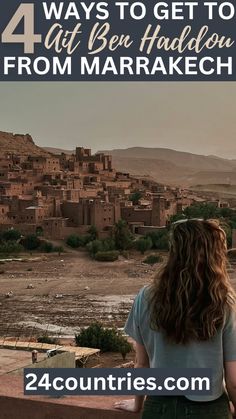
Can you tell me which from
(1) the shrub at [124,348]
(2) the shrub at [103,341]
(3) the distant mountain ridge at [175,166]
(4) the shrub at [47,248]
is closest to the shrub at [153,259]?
(4) the shrub at [47,248]

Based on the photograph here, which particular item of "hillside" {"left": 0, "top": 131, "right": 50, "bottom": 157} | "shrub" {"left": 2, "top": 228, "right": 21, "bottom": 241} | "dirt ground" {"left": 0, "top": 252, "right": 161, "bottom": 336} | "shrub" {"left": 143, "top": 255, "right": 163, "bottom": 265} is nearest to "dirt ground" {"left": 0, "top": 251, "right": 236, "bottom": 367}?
"dirt ground" {"left": 0, "top": 252, "right": 161, "bottom": 336}

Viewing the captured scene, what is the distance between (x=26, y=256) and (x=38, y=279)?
13.4 ft

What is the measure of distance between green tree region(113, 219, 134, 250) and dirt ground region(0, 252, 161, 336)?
57 centimetres

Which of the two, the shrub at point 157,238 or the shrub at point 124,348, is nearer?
the shrub at point 124,348

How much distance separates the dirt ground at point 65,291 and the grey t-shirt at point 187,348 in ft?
33.0

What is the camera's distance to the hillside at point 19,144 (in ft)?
148

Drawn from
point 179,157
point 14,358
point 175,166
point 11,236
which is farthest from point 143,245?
point 179,157

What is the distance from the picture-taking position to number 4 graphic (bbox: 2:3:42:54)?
3.62 meters

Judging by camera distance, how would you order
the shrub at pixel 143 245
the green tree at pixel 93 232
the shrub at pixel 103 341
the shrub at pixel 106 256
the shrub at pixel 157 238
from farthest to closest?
the green tree at pixel 93 232
the shrub at pixel 143 245
the shrub at pixel 157 238
the shrub at pixel 106 256
the shrub at pixel 103 341

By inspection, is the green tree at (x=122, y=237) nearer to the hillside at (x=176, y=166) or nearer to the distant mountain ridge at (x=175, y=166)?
the distant mountain ridge at (x=175, y=166)

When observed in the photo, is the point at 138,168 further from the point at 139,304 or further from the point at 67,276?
the point at 139,304

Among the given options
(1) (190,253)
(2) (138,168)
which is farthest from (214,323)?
(2) (138,168)

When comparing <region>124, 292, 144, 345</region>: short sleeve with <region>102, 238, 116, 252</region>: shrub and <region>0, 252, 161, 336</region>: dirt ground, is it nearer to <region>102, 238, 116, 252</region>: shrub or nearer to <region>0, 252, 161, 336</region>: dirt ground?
<region>0, 252, 161, 336</region>: dirt ground

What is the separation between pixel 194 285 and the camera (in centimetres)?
123
